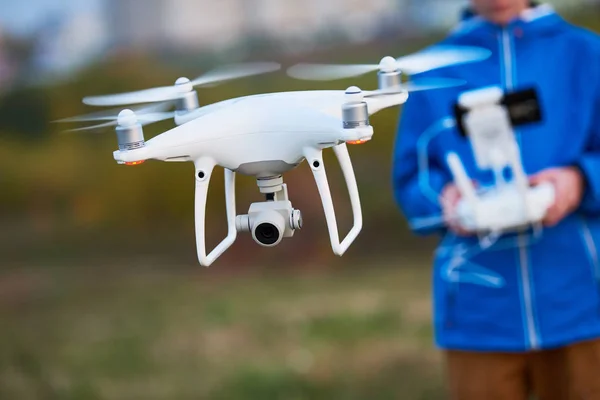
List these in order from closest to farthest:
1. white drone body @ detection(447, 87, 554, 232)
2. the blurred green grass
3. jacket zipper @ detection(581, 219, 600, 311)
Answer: white drone body @ detection(447, 87, 554, 232) → jacket zipper @ detection(581, 219, 600, 311) → the blurred green grass

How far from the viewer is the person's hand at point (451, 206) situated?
3.40ft

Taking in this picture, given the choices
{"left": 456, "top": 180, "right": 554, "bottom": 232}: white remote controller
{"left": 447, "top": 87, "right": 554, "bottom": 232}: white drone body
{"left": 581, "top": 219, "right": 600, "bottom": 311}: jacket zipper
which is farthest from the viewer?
{"left": 581, "top": 219, "right": 600, "bottom": 311}: jacket zipper

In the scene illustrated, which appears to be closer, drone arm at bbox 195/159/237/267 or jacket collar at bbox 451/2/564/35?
drone arm at bbox 195/159/237/267

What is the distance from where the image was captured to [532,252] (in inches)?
44.7

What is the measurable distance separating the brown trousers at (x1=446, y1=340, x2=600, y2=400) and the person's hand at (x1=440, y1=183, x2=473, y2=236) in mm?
200

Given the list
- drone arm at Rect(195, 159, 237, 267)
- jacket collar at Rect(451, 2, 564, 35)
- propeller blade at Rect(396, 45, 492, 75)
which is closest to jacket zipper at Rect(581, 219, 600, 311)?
jacket collar at Rect(451, 2, 564, 35)

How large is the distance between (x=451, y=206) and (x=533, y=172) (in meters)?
0.14

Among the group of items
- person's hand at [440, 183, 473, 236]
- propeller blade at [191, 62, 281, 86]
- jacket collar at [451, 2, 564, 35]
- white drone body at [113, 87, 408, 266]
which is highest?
jacket collar at [451, 2, 564, 35]

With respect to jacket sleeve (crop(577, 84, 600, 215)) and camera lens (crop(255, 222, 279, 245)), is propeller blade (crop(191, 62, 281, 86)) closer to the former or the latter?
camera lens (crop(255, 222, 279, 245))

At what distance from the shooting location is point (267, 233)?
0.54 metres

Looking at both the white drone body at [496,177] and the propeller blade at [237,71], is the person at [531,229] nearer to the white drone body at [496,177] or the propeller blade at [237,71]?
the white drone body at [496,177]

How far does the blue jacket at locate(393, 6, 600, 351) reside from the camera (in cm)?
112

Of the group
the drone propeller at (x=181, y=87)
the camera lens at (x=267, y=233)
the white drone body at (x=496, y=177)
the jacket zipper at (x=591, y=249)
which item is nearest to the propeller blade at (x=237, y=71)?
the drone propeller at (x=181, y=87)

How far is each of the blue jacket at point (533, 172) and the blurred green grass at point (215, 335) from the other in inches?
27.3
